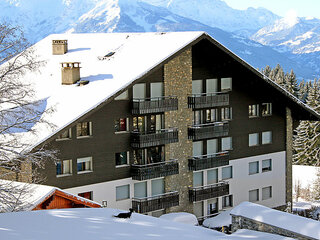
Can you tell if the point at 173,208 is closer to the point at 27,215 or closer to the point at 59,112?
the point at 59,112

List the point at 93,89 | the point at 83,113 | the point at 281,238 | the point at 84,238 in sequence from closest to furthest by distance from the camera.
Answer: the point at 84,238 < the point at 281,238 < the point at 83,113 < the point at 93,89

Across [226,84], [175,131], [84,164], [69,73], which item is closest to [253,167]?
[226,84]

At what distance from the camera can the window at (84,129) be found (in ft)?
117

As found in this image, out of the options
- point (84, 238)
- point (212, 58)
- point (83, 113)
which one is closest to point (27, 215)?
point (84, 238)

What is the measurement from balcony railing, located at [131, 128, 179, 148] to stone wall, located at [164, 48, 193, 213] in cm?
60

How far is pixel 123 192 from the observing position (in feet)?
124

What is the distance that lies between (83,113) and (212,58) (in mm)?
11723

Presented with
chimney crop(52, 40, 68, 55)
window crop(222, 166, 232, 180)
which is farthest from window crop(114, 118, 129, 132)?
chimney crop(52, 40, 68, 55)

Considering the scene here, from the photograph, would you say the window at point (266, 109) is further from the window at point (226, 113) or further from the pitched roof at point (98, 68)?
the window at point (226, 113)

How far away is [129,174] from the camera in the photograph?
37.9m

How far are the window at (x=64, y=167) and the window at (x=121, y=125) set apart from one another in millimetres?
3616

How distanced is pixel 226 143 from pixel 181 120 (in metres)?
4.47

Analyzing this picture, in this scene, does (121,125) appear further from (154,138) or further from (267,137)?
(267,137)

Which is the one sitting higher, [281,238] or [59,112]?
[59,112]
